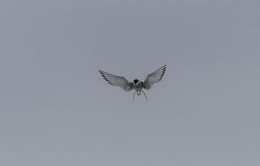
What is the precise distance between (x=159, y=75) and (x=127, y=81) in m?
3.64

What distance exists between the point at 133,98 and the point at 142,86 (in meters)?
4.34

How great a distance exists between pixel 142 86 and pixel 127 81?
168 cm

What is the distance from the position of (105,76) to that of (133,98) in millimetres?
5308

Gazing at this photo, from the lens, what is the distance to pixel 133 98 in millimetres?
68375

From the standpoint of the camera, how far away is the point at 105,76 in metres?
72.2

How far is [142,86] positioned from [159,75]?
2409mm

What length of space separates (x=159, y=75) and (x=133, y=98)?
15.1 feet

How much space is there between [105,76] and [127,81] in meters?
2.41

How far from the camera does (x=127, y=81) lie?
72.6 metres

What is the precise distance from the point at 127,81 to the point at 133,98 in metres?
4.56

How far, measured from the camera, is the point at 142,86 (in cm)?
7244

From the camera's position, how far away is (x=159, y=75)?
71.2 meters
